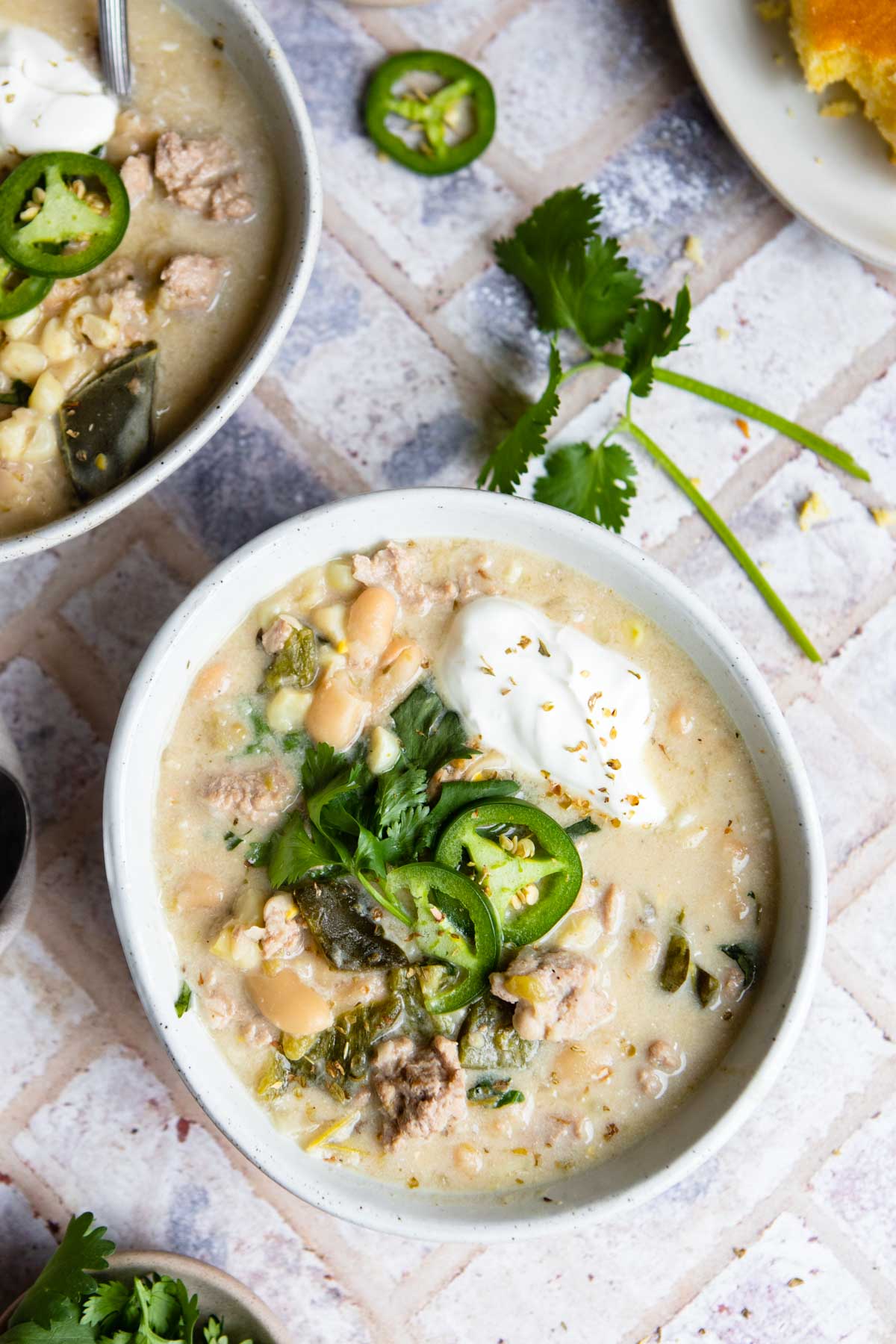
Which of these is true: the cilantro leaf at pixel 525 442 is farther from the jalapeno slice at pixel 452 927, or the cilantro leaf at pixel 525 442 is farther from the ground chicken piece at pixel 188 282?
the jalapeno slice at pixel 452 927

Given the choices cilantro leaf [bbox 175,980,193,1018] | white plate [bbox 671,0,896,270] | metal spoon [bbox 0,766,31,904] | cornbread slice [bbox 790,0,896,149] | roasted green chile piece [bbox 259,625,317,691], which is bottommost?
metal spoon [bbox 0,766,31,904]

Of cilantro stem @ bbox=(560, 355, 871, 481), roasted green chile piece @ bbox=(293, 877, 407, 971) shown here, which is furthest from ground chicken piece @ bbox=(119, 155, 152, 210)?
roasted green chile piece @ bbox=(293, 877, 407, 971)

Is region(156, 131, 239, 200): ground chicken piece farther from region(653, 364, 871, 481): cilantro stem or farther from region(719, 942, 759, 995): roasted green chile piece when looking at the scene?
region(719, 942, 759, 995): roasted green chile piece

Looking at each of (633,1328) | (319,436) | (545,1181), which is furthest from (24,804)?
(633,1328)

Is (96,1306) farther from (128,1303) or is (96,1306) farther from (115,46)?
(115,46)

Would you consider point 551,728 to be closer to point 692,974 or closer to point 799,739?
point 692,974

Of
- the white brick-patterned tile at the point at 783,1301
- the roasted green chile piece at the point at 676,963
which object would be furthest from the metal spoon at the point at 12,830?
the white brick-patterned tile at the point at 783,1301
